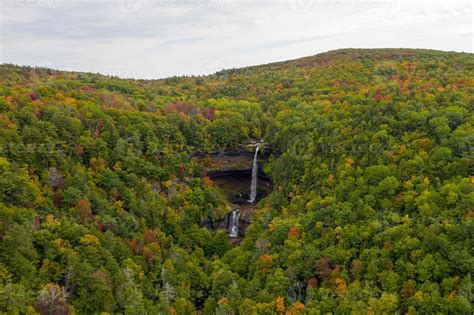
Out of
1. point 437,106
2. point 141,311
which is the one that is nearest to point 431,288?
point 141,311

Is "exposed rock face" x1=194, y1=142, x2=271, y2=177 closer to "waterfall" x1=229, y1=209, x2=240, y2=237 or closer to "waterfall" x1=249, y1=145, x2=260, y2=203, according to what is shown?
"waterfall" x1=249, y1=145, x2=260, y2=203

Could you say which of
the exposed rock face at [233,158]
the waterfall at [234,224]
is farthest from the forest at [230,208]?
the waterfall at [234,224]

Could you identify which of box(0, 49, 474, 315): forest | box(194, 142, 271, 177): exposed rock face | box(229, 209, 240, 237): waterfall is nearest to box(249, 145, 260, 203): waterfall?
box(194, 142, 271, 177): exposed rock face

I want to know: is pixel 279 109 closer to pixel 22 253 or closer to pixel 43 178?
pixel 43 178

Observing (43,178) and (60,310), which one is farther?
(43,178)

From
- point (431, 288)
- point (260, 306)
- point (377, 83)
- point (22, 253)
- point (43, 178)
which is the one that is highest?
point (377, 83)

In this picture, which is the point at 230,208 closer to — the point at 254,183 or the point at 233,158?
the point at 254,183

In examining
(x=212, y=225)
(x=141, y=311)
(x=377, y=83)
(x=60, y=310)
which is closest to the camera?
(x=60, y=310)

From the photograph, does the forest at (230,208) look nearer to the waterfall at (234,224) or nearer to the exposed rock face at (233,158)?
the exposed rock face at (233,158)
